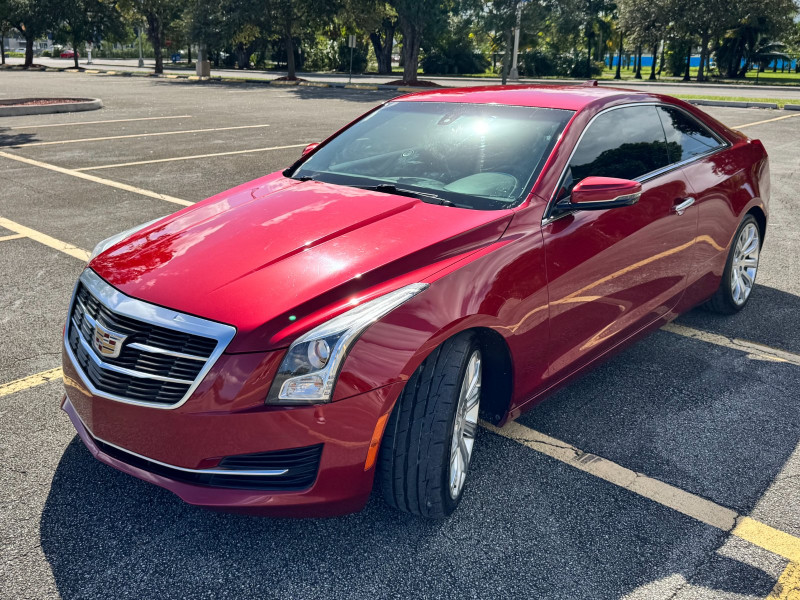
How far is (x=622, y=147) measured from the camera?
Answer: 4133mm

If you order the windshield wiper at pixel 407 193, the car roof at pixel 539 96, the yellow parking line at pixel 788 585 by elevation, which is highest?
the car roof at pixel 539 96

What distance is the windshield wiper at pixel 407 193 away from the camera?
3.48m

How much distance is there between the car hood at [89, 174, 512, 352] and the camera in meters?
2.65

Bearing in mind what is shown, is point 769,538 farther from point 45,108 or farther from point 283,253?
point 45,108

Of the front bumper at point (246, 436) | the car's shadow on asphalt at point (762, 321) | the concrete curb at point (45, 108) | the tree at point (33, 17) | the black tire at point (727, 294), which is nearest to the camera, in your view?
the front bumper at point (246, 436)

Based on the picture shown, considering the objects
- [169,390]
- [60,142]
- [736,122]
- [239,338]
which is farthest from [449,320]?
[736,122]

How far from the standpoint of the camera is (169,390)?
8.48ft

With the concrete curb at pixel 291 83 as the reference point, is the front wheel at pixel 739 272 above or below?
below

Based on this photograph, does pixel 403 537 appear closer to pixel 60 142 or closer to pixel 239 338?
pixel 239 338

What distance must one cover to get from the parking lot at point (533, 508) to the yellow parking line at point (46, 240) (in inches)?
38.6

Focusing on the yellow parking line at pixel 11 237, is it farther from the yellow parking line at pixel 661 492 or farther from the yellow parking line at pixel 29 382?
the yellow parking line at pixel 661 492

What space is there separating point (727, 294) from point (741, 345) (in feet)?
→ 1.50

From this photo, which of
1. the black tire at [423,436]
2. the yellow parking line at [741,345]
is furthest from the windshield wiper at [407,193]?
the yellow parking line at [741,345]

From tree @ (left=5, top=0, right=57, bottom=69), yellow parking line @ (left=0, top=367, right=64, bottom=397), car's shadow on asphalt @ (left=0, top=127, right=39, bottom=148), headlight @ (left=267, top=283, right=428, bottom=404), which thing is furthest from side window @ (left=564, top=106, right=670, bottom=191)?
tree @ (left=5, top=0, right=57, bottom=69)
